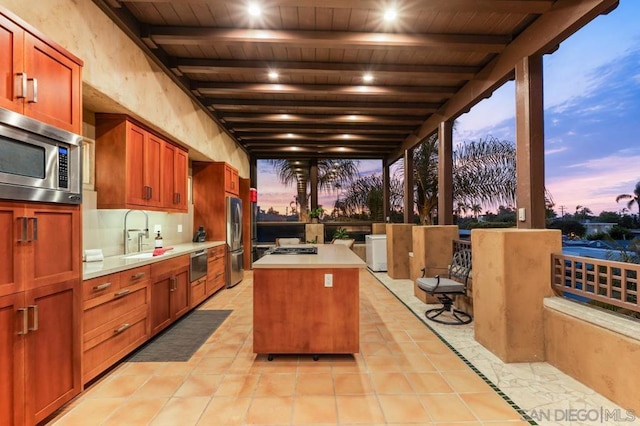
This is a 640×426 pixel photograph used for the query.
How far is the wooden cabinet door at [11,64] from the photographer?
4.87 ft

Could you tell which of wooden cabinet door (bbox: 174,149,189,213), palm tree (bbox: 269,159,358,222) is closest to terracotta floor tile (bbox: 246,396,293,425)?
wooden cabinet door (bbox: 174,149,189,213)

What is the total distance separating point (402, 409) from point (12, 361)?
Answer: 2269 mm

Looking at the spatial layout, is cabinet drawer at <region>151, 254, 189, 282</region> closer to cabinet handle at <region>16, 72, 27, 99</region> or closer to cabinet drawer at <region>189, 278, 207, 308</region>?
cabinet drawer at <region>189, 278, 207, 308</region>

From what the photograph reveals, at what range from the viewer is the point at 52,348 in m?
1.73

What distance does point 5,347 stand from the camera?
1480 millimetres

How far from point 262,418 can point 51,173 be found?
202 centimetres

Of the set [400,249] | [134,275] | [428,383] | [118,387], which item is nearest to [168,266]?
[134,275]

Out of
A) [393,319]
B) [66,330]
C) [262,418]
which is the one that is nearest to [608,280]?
[393,319]

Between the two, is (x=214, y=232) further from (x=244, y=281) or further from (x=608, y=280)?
(x=608, y=280)

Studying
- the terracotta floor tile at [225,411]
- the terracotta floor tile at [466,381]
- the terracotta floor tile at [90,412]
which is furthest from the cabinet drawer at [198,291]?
the terracotta floor tile at [466,381]

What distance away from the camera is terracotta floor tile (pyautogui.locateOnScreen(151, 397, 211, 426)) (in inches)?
68.7

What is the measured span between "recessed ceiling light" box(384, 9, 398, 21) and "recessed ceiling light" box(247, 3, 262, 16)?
112cm

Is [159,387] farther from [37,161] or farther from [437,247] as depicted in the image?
[437,247]

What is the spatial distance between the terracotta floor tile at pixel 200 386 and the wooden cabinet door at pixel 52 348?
26.1 inches
